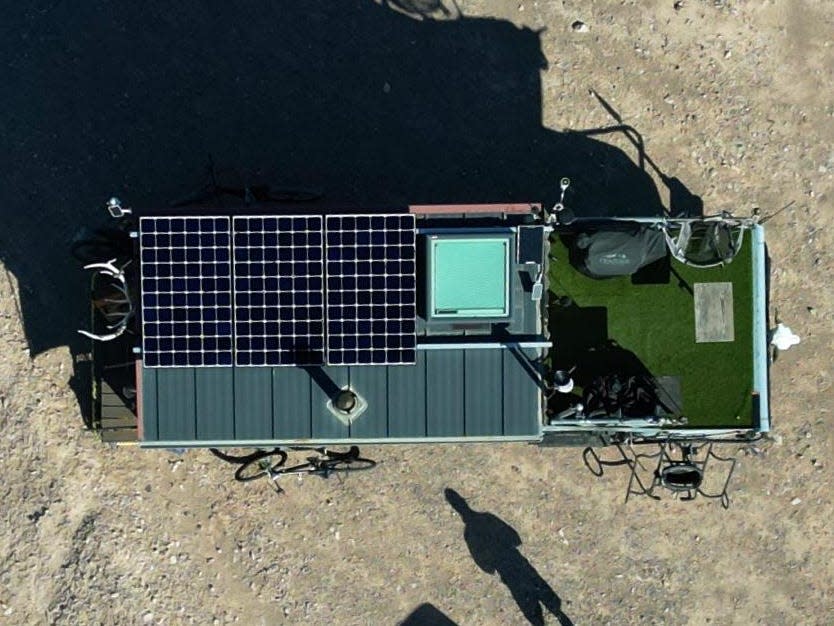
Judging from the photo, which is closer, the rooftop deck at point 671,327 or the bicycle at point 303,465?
the rooftop deck at point 671,327

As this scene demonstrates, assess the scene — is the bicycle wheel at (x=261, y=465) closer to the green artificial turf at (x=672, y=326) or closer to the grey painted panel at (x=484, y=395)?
the grey painted panel at (x=484, y=395)

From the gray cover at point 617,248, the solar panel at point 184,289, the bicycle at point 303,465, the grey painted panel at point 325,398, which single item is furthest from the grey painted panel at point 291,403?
the gray cover at point 617,248

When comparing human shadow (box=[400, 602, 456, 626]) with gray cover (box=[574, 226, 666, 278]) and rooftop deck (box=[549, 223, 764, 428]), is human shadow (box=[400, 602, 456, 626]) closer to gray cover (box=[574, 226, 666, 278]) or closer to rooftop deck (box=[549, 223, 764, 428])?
rooftop deck (box=[549, 223, 764, 428])

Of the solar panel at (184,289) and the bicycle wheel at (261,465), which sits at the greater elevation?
the solar panel at (184,289)

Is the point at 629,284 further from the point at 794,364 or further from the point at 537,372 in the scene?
the point at 794,364

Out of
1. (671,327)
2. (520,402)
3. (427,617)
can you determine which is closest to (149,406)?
(520,402)

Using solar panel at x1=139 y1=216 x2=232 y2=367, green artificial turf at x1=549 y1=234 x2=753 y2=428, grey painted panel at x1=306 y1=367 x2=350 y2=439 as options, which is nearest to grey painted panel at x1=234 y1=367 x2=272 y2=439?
solar panel at x1=139 y1=216 x2=232 y2=367
